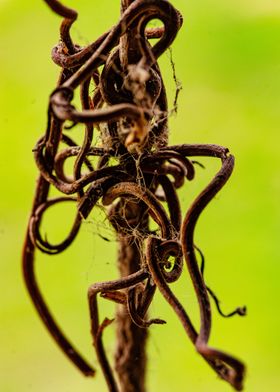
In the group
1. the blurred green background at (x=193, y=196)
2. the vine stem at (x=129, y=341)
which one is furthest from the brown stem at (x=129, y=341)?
the blurred green background at (x=193, y=196)

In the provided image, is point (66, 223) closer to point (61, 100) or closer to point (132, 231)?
point (132, 231)

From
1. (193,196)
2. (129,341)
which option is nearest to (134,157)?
(129,341)

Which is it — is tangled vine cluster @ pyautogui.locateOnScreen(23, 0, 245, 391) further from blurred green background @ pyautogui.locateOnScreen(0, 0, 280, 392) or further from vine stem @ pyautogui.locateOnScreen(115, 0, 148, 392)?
blurred green background @ pyautogui.locateOnScreen(0, 0, 280, 392)

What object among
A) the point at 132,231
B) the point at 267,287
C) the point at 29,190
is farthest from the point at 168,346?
the point at 132,231

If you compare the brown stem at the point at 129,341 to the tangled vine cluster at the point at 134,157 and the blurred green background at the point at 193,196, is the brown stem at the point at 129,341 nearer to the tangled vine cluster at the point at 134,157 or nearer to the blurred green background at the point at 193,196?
the tangled vine cluster at the point at 134,157

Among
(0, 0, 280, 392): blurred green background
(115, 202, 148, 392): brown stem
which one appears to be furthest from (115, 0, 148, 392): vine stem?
(0, 0, 280, 392): blurred green background

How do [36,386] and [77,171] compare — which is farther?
[36,386]
